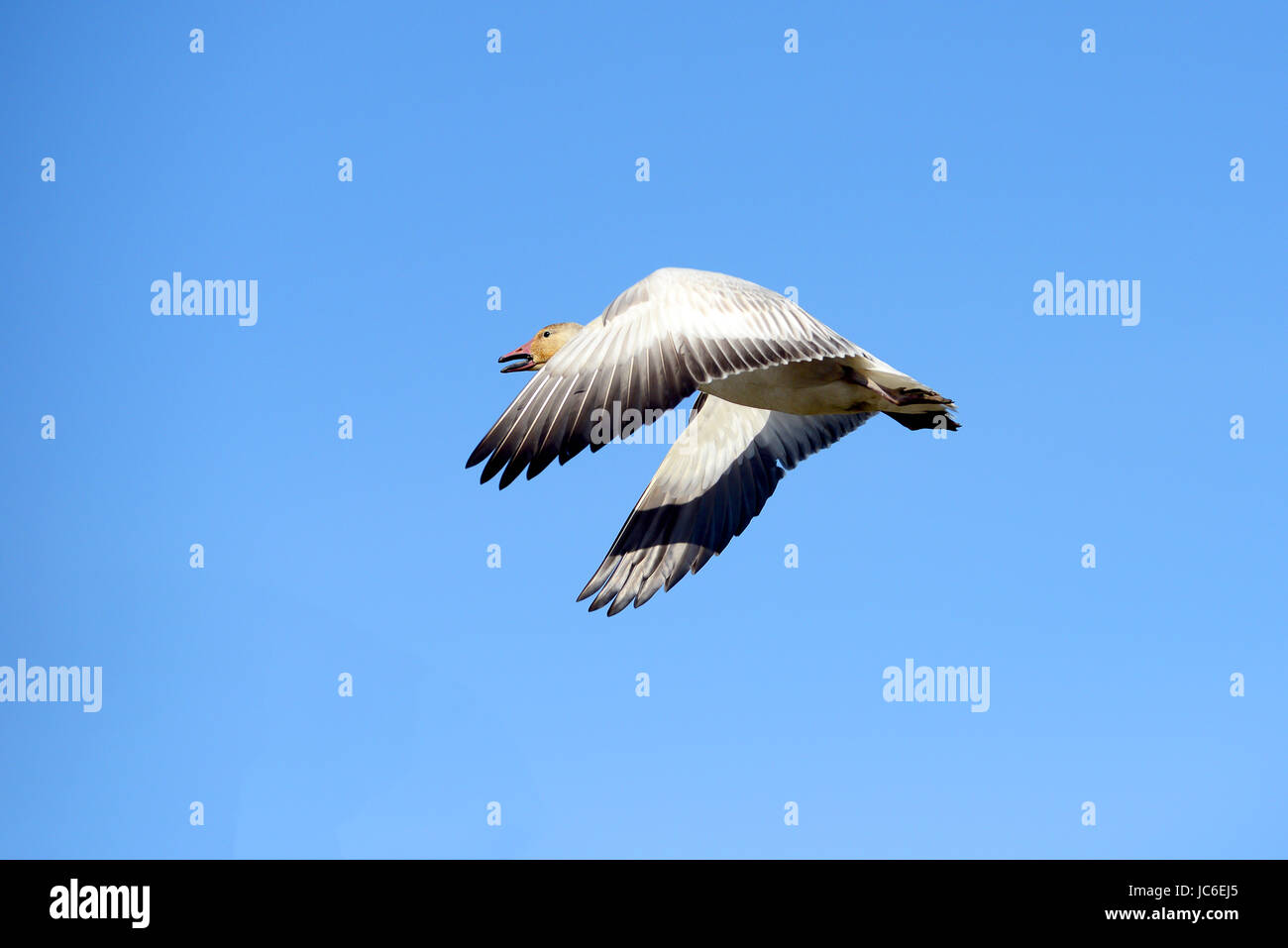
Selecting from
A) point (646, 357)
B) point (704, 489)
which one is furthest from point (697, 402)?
point (646, 357)

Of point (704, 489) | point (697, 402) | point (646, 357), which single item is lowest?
point (704, 489)

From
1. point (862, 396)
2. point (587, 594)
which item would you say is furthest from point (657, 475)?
point (862, 396)

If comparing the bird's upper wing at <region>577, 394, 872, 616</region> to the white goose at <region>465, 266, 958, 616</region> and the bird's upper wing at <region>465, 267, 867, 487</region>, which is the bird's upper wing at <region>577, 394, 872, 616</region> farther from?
the bird's upper wing at <region>465, 267, 867, 487</region>

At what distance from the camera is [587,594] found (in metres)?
15.1

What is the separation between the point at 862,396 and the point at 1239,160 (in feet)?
35.5

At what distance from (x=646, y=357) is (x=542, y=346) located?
411 centimetres

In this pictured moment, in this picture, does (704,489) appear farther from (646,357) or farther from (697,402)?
(646,357)

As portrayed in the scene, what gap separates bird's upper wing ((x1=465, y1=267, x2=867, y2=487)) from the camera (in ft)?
34.3

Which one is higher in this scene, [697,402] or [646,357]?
[697,402]

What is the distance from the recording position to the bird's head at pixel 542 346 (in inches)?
596

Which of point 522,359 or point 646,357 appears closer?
point 646,357

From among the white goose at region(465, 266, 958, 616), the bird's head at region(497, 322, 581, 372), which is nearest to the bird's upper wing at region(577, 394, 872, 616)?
the white goose at region(465, 266, 958, 616)

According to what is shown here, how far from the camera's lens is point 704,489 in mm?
16594
